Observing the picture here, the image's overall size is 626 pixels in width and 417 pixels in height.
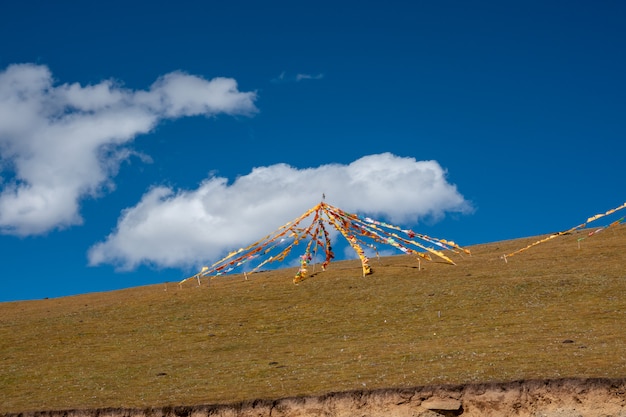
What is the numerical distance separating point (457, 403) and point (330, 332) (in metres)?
16.7

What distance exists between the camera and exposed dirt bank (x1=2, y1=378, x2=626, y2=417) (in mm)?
26688

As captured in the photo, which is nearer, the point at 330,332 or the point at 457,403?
the point at 457,403

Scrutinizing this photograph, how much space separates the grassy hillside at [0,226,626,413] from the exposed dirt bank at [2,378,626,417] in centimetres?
85

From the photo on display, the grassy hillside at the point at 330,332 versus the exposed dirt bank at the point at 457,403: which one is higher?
the grassy hillside at the point at 330,332

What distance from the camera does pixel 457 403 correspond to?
91.4 feet

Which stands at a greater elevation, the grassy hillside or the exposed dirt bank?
the grassy hillside

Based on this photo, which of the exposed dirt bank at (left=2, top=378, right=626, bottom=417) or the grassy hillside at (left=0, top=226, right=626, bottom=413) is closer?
the exposed dirt bank at (left=2, top=378, right=626, bottom=417)

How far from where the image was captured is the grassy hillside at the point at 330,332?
106 ft

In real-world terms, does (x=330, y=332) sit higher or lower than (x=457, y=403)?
higher

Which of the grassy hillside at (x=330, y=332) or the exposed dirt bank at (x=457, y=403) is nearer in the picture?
the exposed dirt bank at (x=457, y=403)

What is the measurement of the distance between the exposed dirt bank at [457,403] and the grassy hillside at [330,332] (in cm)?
85

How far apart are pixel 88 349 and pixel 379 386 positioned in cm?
2304

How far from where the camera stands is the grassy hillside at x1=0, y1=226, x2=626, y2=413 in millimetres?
32438

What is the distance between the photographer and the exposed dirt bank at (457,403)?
2669 cm
